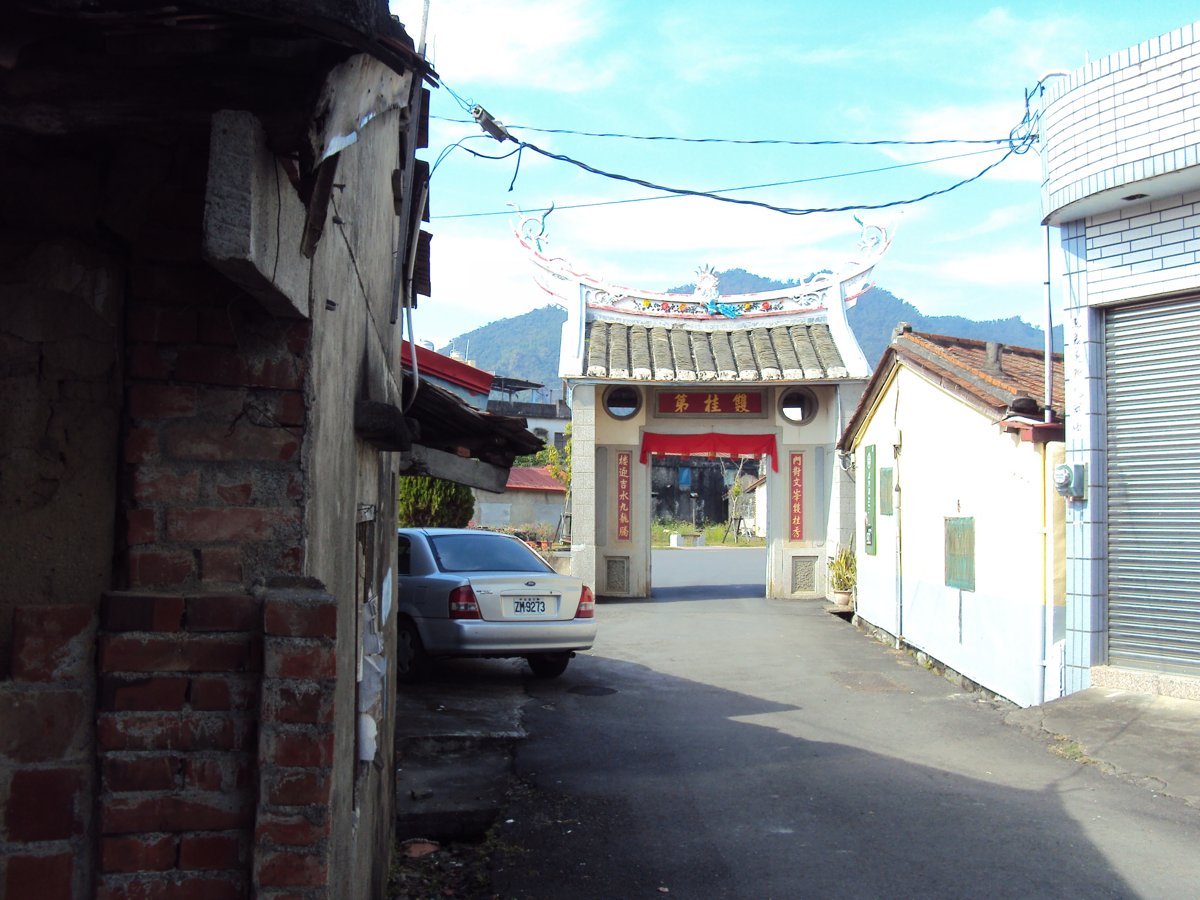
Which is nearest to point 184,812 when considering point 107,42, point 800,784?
point 107,42

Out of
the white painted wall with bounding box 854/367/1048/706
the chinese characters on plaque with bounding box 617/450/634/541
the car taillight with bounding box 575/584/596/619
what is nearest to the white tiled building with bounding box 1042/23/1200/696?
the white painted wall with bounding box 854/367/1048/706

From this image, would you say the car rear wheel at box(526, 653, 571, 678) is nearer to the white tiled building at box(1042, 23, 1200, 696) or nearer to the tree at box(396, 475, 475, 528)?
the white tiled building at box(1042, 23, 1200, 696)

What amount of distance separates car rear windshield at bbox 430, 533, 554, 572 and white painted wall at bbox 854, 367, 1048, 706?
426 centimetres

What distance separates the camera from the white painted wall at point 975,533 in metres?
9.63

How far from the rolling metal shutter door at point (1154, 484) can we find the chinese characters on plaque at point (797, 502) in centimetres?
1222

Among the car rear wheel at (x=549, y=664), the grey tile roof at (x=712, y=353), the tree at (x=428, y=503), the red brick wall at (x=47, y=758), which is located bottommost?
the car rear wheel at (x=549, y=664)

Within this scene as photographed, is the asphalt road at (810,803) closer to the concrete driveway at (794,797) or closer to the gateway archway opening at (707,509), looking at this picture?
the concrete driveway at (794,797)

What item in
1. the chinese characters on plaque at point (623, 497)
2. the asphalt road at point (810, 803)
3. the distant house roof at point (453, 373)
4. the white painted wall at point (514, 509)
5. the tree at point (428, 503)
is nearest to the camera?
the asphalt road at point (810, 803)

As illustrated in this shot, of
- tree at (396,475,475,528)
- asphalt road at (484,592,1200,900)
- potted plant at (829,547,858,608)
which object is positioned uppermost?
tree at (396,475,475,528)

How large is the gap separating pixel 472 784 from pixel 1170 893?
395cm

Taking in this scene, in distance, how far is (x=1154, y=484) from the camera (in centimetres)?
866

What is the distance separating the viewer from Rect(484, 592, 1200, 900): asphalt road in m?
5.28

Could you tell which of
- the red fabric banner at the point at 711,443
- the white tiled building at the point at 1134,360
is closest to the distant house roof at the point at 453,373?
the red fabric banner at the point at 711,443

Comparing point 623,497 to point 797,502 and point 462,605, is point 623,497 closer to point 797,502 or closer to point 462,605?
point 797,502
